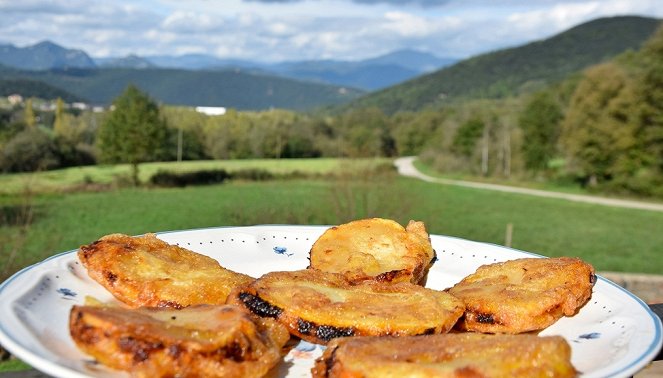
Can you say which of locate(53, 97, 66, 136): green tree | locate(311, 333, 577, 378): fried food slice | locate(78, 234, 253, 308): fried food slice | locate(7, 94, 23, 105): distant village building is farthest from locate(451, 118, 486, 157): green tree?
locate(311, 333, 577, 378): fried food slice

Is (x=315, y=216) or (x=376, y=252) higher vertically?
(x=376, y=252)

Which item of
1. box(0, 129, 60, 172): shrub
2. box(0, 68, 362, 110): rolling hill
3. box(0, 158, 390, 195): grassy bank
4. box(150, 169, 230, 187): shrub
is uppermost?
box(0, 68, 362, 110): rolling hill

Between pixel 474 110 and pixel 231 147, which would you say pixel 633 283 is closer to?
pixel 231 147

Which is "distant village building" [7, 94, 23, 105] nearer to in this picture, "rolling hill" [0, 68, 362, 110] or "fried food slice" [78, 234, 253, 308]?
"fried food slice" [78, 234, 253, 308]

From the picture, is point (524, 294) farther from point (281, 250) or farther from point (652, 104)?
point (652, 104)

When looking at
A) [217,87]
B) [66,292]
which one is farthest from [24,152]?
[217,87]

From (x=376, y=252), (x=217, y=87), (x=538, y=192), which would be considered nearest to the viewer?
(x=376, y=252)

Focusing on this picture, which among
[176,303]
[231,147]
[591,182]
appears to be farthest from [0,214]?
[591,182]
